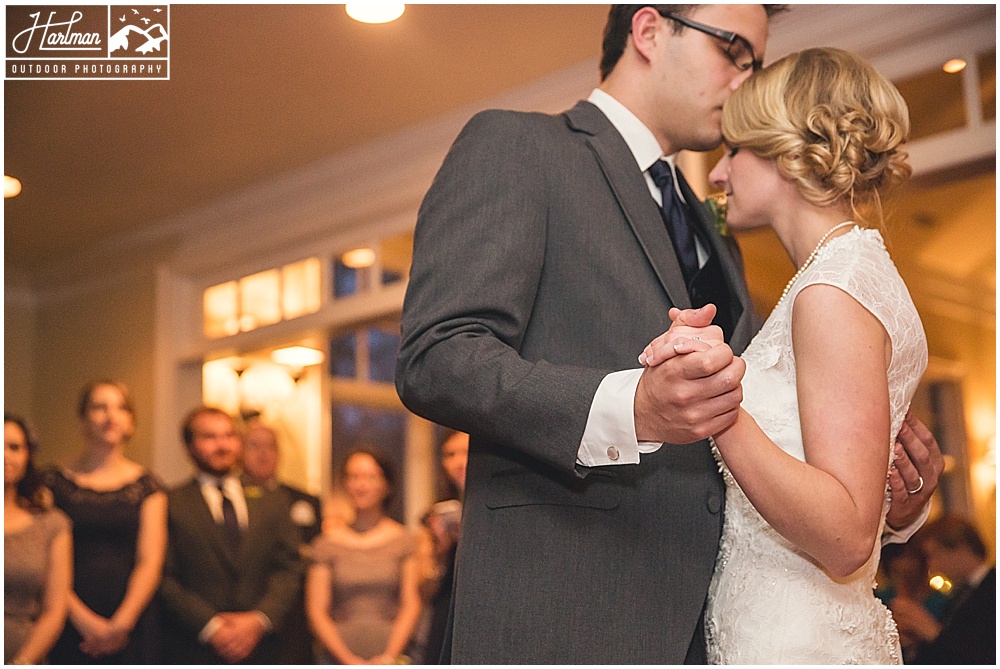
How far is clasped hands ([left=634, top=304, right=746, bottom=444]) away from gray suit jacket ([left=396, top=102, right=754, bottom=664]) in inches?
6.4

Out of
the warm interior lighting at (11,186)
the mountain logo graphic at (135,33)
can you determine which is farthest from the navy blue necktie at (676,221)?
the warm interior lighting at (11,186)

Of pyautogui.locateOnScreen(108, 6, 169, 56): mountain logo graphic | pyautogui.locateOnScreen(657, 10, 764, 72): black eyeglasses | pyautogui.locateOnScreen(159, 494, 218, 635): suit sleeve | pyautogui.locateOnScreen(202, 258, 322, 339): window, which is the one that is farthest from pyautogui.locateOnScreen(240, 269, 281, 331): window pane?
pyautogui.locateOnScreen(657, 10, 764, 72): black eyeglasses

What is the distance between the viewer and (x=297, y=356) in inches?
316

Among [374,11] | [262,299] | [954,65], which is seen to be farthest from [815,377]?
[262,299]

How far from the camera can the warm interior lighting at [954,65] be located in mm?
3691

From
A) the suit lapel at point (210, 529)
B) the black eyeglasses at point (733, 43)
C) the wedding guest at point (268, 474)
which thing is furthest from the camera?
the wedding guest at point (268, 474)

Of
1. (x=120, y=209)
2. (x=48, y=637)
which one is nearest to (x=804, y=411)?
(x=48, y=637)

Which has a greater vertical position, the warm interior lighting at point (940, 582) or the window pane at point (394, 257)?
the window pane at point (394, 257)

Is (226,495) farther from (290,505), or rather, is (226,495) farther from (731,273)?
(731,273)

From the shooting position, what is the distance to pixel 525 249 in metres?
1.37

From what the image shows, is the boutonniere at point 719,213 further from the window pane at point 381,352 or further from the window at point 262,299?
the window pane at point 381,352

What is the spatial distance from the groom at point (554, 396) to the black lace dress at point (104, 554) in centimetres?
342

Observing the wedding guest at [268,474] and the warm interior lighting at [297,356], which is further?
the warm interior lighting at [297,356]

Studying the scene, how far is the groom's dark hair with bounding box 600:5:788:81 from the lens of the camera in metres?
1.80
